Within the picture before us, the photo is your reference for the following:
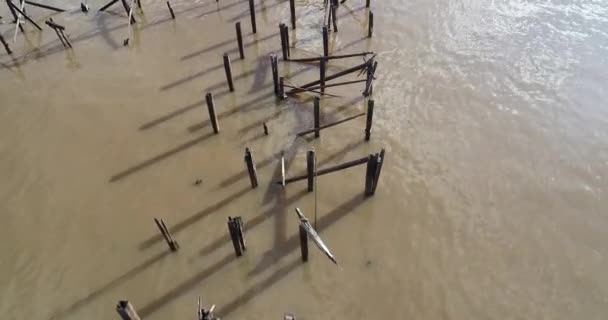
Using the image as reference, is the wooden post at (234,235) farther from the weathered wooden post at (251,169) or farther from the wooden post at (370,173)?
the wooden post at (370,173)

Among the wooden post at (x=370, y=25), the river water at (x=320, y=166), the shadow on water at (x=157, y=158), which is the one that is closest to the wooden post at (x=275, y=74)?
the river water at (x=320, y=166)

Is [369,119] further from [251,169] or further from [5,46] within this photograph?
[5,46]

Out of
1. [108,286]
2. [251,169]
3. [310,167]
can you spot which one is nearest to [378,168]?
[310,167]

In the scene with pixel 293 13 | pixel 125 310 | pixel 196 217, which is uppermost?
pixel 293 13

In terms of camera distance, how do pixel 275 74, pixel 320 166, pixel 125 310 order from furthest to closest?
pixel 275 74 < pixel 320 166 < pixel 125 310

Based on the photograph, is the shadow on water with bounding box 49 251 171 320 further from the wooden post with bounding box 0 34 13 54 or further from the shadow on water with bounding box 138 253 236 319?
the wooden post with bounding box 0 34 13 54

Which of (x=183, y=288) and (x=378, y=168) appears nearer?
(x=183, y=288)

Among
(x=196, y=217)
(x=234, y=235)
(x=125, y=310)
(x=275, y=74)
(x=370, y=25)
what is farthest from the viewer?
(x=370, y=25)
